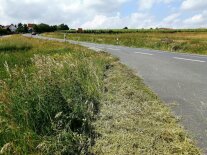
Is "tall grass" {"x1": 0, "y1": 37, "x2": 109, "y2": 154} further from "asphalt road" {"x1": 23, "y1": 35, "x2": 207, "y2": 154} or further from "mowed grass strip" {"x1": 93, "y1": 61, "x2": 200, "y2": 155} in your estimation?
"asphalt road" {"x1": 23, "y1": 35, "x2": 207, "y2": 154}

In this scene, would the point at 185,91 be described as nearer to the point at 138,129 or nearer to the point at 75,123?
the point at 138,129

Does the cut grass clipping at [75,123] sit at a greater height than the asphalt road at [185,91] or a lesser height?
greater

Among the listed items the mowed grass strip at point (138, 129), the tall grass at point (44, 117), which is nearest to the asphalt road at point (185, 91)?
the mowed grass strip at point (138, 129)

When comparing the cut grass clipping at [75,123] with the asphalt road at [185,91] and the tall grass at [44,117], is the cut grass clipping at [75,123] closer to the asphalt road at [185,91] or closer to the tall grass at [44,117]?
the tall grass at [44,117]

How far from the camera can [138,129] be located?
5324mm

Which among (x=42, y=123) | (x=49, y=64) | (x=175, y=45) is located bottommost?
(x=175, y=45)

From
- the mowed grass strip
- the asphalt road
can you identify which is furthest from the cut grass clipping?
the asphalt road

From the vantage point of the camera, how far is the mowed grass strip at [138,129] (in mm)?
4633

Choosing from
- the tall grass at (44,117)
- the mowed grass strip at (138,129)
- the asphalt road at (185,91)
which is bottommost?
the asphalt road at (185,91)

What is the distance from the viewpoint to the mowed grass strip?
4.63 meters

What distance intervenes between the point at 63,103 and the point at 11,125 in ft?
3.40

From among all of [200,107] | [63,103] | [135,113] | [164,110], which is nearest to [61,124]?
[63,103]

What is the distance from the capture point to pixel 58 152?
14.7 ft

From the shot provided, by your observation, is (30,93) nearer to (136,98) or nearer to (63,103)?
(63,103)
